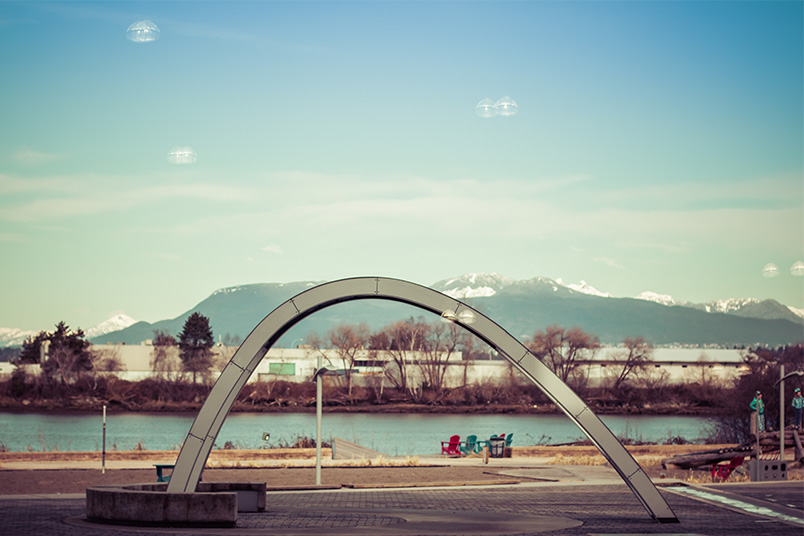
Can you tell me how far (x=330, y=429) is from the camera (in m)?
64.9

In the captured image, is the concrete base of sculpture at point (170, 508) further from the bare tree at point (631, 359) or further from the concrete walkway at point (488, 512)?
the bare tree at point (631, 359)

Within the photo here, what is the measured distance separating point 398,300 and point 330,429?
166ft

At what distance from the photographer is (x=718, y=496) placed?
21656mm

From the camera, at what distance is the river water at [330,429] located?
164 feet

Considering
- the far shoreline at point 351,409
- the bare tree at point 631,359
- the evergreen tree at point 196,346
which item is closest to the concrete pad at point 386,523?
the far shoreline at point 351,409

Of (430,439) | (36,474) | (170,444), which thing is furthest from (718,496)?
(430,439)

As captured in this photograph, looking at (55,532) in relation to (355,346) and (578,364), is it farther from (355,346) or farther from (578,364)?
(578,364)

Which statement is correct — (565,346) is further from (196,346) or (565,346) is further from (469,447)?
(469,447)

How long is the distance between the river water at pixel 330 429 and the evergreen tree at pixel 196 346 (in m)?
18.2

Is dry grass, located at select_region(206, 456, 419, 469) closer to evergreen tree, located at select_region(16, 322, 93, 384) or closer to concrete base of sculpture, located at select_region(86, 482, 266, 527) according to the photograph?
concrete base of sculpture, located at select_region(86, 482, 266, 527)

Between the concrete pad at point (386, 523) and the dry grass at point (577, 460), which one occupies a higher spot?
the concrete pad at point (386, 523)

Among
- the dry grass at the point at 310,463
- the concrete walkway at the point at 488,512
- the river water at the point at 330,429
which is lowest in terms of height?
the river water at the point at 330,429

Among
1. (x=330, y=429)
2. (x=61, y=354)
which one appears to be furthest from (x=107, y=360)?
(x=330, y=429)

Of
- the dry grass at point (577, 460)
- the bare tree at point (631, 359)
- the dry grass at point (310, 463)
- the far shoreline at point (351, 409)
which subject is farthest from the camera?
the bare tree at point (631, 359)
